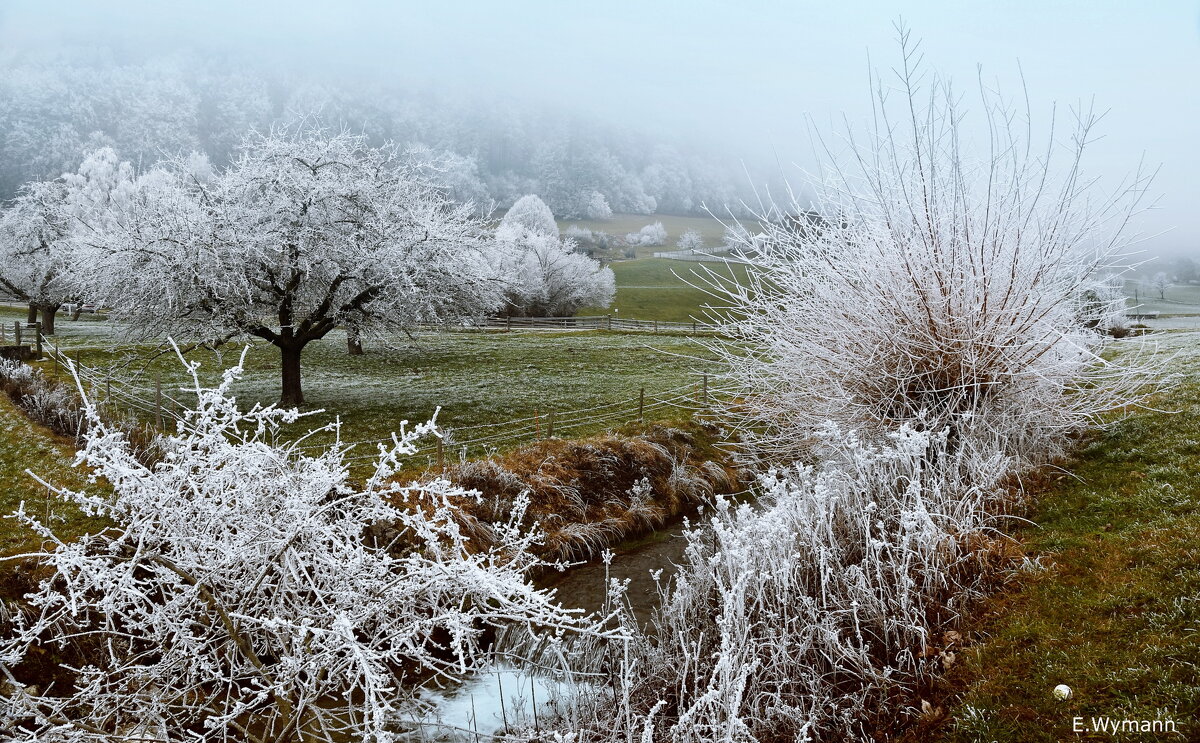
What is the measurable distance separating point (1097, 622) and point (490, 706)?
182 inches

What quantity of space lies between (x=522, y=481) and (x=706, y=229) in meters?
138

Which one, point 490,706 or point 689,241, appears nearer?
point 490,706

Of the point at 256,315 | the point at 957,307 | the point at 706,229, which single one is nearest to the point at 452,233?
the point at 256,315

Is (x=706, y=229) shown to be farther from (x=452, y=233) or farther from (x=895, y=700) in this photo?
(x=895, y=700)

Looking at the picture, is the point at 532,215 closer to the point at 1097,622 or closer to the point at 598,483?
the point at 598,483

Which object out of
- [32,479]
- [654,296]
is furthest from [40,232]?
[654,296]

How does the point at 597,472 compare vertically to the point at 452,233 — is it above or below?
below

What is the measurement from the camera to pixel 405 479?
905 cm

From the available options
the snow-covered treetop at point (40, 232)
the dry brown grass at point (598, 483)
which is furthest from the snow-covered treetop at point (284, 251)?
the snow-covered treetop at point (40, 232)

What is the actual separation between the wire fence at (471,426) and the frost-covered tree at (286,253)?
1.49m

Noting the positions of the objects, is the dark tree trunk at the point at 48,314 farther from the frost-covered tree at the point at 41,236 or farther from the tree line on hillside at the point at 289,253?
the tree line on hillside at the point at 289,253

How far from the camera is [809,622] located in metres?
5.12

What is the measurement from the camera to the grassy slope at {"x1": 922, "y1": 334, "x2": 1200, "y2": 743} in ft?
12.1

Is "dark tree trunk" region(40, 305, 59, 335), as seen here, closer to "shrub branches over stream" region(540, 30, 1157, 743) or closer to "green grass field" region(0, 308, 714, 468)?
"green grass field" region(0, 308, 714, 468)
